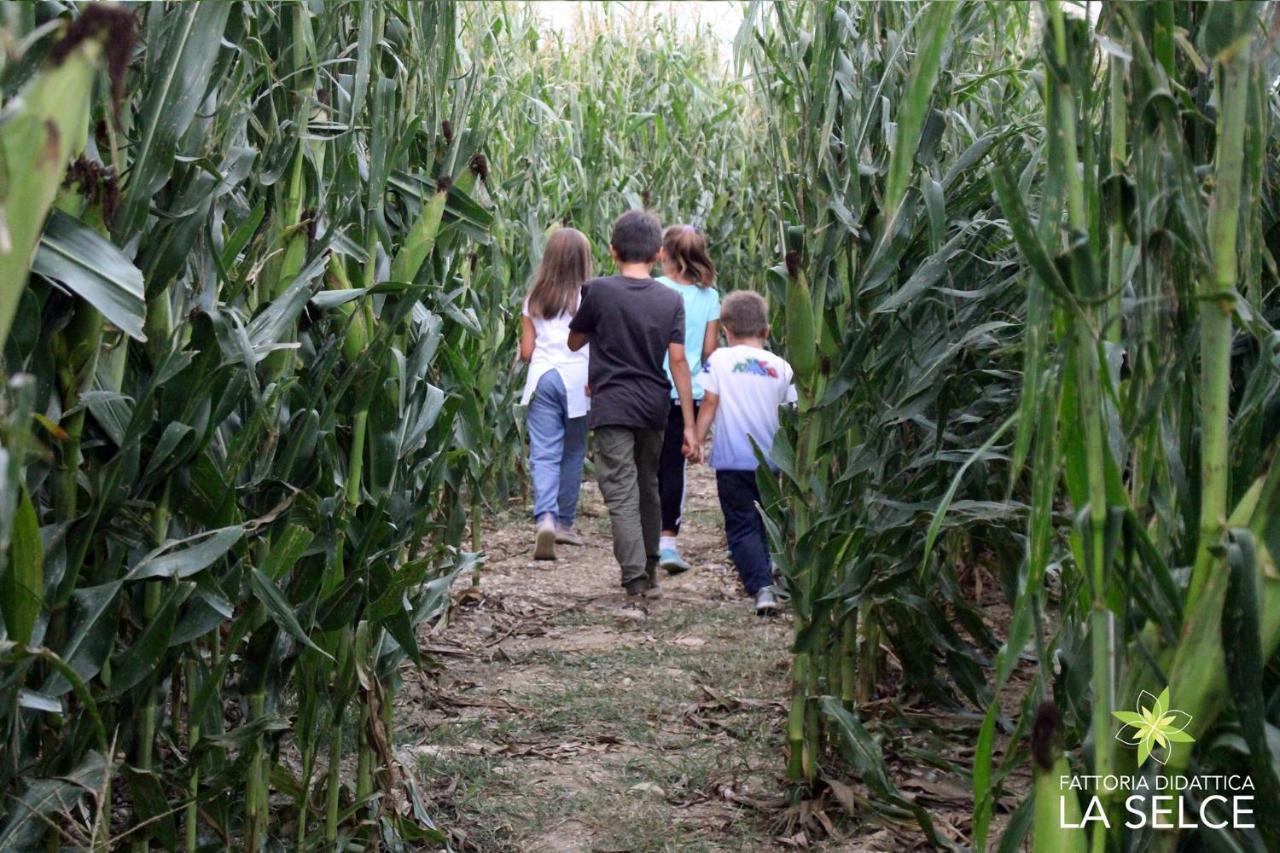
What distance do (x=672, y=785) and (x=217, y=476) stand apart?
1.94m

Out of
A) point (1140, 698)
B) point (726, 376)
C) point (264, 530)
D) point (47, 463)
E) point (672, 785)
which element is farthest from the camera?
point (726, 376)

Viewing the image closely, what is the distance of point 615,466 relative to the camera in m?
5.76

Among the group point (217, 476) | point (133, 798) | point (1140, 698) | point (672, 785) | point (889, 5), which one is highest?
point (889, 5)

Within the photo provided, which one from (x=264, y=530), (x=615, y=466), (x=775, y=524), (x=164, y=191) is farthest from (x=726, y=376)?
(x=164, y=191)

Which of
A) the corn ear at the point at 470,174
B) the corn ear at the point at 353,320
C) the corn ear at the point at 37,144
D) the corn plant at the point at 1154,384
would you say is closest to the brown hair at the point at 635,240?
the corn ear at the point at 470,174

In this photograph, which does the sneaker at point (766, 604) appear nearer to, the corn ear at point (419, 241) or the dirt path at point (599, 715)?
the dirt path at point (599, 715)

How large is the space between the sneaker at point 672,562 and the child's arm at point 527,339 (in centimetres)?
118

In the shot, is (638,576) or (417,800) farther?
(638,576)

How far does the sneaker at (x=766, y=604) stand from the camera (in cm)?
549

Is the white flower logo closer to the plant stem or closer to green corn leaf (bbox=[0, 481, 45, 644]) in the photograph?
the plant stem

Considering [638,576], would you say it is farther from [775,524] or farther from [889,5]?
[889,5]

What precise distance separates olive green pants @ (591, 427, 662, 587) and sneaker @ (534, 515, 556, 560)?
2.66 feet

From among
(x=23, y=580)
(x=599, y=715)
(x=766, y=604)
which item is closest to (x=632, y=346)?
(x=766, y=604)

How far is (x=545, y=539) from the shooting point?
6.57 meters
